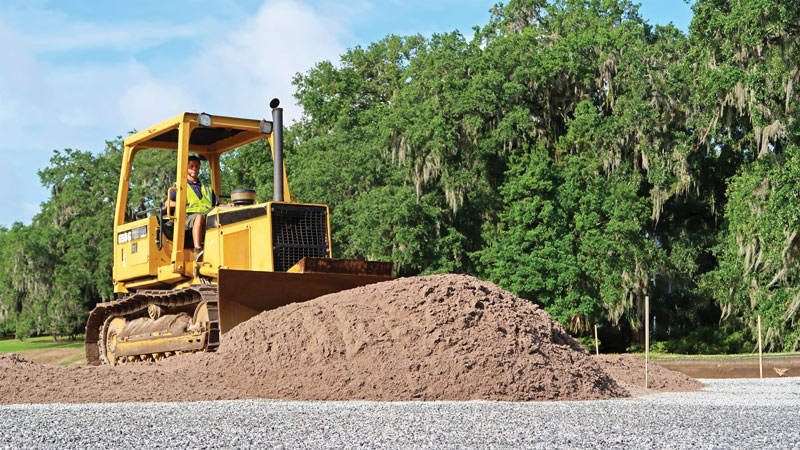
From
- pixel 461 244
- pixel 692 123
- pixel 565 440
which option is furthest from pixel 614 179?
pixel 565 440

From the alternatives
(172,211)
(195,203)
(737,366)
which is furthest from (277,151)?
(737,366)

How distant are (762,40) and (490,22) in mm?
12253

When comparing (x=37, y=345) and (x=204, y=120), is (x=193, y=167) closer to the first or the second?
(x=204, y=120)

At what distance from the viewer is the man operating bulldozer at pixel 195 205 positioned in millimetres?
12789

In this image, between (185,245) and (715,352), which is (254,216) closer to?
(185,245)

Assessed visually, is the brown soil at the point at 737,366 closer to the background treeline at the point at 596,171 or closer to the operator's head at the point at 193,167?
the background treeline at the point at 596,171

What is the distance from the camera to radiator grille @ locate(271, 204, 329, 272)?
12.1 m

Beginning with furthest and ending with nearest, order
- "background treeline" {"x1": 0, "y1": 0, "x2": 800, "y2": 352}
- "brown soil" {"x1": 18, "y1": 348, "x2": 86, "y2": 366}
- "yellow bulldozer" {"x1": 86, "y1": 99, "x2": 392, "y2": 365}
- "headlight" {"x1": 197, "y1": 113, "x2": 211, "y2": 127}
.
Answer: "brown soil" {"x1": 18, "y1": 348, "x2": 86, "y2": 366}
"background treeline" {"x1": 0, "y1": 0, "x2": 800, "y2": 352}
"headlight" {"x1": 197, "y1": 113, "x2": 211, "y2": 127}
"yellow bulldozer" {"x1": 86, "y1": 99, "x2": 392, "y2": 365}

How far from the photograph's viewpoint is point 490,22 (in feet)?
105

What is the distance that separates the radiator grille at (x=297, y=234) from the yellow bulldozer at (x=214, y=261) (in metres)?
0.01

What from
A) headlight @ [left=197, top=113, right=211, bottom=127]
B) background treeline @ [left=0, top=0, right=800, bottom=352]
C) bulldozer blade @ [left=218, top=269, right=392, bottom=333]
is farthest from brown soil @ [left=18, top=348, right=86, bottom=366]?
bulldozer blade @ [left=218, top=269, right=392, bottom=333]

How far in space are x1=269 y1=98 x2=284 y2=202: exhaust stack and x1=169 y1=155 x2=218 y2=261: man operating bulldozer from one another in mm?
1409

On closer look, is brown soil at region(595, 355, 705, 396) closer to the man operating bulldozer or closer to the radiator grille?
the radiator grille

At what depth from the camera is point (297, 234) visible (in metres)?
12.3
